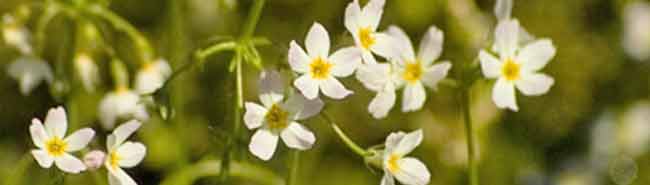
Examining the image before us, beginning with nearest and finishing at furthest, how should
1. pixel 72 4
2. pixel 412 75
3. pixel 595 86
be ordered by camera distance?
pixel 412 75, pixel 72 4, pixel 595 86

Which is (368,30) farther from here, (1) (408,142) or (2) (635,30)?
(2) (635,30)

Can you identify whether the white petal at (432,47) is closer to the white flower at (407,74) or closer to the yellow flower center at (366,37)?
the white flower at (407,74)

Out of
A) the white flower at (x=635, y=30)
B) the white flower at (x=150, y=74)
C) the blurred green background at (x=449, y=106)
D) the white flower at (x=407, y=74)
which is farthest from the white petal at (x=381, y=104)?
the white flower at (x=635, y=30)

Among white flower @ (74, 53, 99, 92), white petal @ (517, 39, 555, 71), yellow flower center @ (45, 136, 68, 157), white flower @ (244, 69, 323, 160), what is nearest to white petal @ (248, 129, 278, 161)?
white flower @ (244, 69, 323, 160)

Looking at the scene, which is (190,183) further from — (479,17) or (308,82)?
(479,17)

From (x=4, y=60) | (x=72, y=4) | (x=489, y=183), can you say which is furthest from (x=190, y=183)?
(x=4, y=60)

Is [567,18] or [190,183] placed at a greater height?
[567,18]
